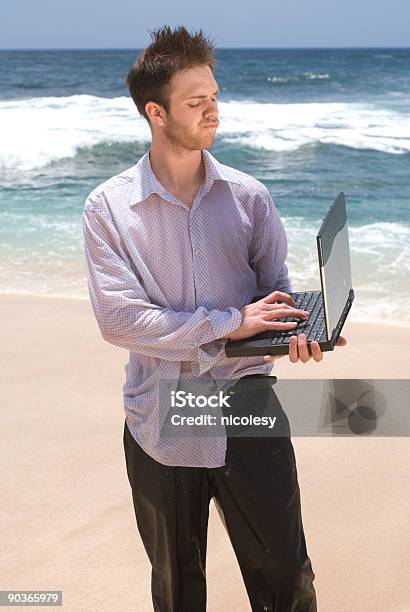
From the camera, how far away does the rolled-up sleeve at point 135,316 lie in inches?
86.9

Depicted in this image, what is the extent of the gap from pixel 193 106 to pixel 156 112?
0.10 meters

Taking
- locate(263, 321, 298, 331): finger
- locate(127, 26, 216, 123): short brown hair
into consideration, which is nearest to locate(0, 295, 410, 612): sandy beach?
locate(263, 321, 298, 331): finger

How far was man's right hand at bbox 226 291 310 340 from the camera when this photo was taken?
2213 mm

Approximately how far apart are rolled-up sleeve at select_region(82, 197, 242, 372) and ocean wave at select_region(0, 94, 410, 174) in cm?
1252

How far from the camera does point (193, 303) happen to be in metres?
2.32

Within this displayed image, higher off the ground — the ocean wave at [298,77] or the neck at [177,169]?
the neck at [177,169]

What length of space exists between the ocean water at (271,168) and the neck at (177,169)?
12.4 feet

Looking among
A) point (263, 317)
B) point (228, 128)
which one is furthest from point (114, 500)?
point (228, 128)

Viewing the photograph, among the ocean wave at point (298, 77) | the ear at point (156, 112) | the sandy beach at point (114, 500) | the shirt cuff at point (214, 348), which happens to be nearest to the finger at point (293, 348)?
the shirt cuff at point (214, 348)

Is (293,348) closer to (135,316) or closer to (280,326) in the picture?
(280,326)

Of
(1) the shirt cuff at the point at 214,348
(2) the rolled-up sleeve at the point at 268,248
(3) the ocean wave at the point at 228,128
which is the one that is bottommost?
(3) the ocean wave at the point at 228,128

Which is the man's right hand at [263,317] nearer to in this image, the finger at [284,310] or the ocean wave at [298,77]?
the finger at [284,310]

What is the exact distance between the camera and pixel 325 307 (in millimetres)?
2066

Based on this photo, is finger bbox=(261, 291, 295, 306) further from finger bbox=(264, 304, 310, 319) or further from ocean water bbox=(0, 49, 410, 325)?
ocean water bbox=(0, 49, 410, 325)
